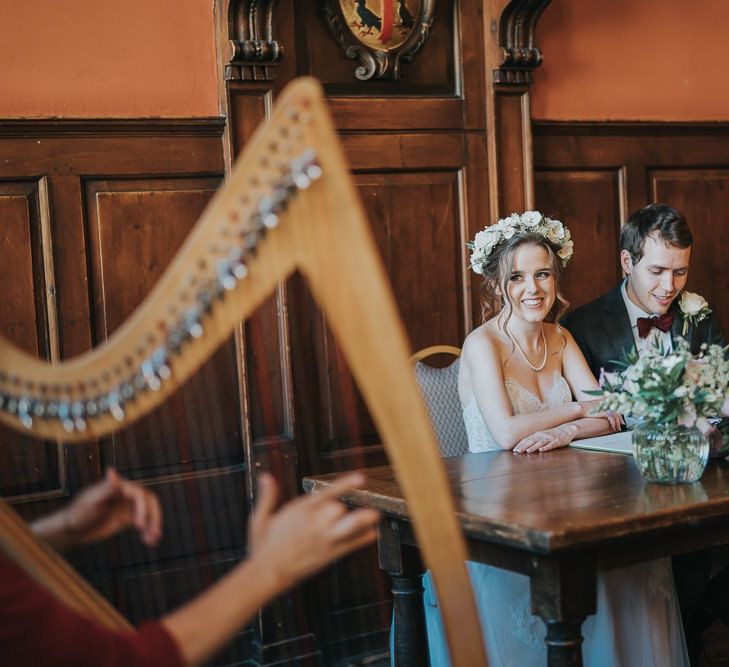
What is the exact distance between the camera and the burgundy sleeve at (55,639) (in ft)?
4.12

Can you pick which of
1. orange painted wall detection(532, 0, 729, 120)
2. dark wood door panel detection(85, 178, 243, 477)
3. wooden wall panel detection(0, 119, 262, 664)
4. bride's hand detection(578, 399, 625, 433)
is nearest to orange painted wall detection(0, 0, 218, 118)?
wooden wall panel detection(0, 119, 262, 664)

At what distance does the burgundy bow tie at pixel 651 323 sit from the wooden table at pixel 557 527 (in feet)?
2.69

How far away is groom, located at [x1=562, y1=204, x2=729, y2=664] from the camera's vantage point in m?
3.53

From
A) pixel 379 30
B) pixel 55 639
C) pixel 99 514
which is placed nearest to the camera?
pixel 55 639

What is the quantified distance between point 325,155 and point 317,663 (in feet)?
8.68

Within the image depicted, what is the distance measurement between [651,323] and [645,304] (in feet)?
0.36

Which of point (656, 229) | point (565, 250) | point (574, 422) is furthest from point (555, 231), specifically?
point (574, 422)

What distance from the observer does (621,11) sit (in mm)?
4555

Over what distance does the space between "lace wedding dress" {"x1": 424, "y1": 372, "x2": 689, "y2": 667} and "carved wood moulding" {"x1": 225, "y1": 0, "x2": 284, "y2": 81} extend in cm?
185

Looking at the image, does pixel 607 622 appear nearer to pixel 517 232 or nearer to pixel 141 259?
pixel 517 232

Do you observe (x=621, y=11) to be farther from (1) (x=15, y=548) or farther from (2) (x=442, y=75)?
(1) (x=15, y=548)

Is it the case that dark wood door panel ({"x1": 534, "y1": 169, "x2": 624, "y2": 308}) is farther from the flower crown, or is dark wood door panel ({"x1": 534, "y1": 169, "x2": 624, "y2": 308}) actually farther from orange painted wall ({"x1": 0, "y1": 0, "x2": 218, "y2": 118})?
orange painted wall ({"x1": 0, "y1": 0, "x2": 218, "y2": 118})

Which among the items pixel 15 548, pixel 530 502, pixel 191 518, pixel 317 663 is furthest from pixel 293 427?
pixel 15 548

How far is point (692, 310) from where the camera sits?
360cm
